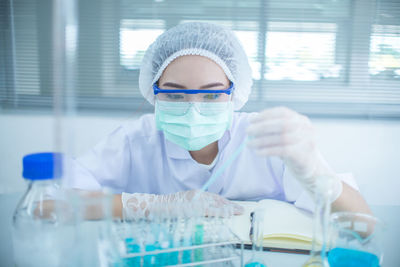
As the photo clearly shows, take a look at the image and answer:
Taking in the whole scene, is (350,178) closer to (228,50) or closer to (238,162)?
(238,162)

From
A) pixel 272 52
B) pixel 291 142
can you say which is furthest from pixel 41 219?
pixel 272 52

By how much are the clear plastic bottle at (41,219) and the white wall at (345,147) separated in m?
0.34

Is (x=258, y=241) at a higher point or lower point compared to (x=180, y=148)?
lower

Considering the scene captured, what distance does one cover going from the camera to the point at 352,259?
0.62 m

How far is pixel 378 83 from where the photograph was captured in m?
1.09

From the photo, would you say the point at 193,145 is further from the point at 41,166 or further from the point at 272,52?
the point at 41,166

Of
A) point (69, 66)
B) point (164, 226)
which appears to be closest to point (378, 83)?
point (164, 226)

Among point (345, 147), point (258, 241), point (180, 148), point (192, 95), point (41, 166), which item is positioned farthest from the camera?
point (180, 148)

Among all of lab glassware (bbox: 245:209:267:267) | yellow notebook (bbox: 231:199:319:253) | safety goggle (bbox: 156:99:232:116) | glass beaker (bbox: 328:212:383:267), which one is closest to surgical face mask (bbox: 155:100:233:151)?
safety goggle (bbox: 156:99:232:116)

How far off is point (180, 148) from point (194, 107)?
0.27 meters

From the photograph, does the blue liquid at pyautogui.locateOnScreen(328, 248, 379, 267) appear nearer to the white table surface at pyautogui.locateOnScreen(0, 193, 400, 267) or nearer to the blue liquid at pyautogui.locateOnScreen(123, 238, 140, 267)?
the white table surface at pyautogui.locateOnScreen(0, 193, 400, 267)

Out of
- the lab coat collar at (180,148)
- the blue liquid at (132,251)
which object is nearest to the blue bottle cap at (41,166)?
the blue liquid at (132,251)

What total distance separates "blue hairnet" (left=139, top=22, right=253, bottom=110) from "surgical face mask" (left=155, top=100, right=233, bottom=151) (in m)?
0.14

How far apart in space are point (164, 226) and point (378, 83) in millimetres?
965
